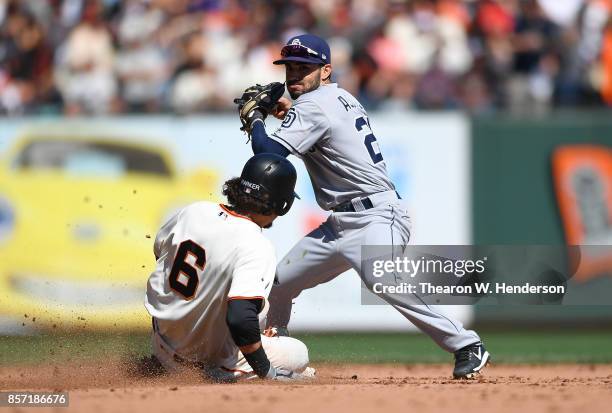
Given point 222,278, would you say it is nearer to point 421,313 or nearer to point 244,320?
point 244,320

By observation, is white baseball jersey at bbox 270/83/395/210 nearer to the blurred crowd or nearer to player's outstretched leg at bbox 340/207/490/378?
player's outstretched leg at bbox 340/207/490/378

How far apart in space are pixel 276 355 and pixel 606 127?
6.27 meters

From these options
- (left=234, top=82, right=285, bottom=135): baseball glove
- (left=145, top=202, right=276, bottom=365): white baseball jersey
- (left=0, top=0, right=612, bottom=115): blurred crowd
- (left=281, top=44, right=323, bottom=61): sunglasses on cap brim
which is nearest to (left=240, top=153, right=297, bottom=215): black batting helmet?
(left=145, top=202, right=276, bottom=365): white baseball jersey

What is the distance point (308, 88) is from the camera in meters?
7.39

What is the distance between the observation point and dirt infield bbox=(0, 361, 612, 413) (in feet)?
18.3

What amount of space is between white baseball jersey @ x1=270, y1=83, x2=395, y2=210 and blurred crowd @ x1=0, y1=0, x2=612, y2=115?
487cm

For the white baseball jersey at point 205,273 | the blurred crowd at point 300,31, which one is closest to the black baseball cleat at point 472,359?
the white baseball jersey at point 205,273

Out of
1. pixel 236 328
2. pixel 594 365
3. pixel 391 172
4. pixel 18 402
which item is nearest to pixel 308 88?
pixel 236 328

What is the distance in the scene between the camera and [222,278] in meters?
6.25

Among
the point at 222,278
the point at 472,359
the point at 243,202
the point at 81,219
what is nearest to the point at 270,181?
the point at 243,202

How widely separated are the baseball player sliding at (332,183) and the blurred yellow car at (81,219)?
13.7 ft

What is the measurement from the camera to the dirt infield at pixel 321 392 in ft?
18.3

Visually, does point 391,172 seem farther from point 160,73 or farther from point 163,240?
point 163,240

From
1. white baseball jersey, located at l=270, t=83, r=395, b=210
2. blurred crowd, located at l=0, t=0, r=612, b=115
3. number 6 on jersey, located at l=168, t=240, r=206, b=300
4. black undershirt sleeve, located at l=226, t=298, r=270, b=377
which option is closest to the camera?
black undershirt sleeve, located at l=226, t=298, r=270, b=377
